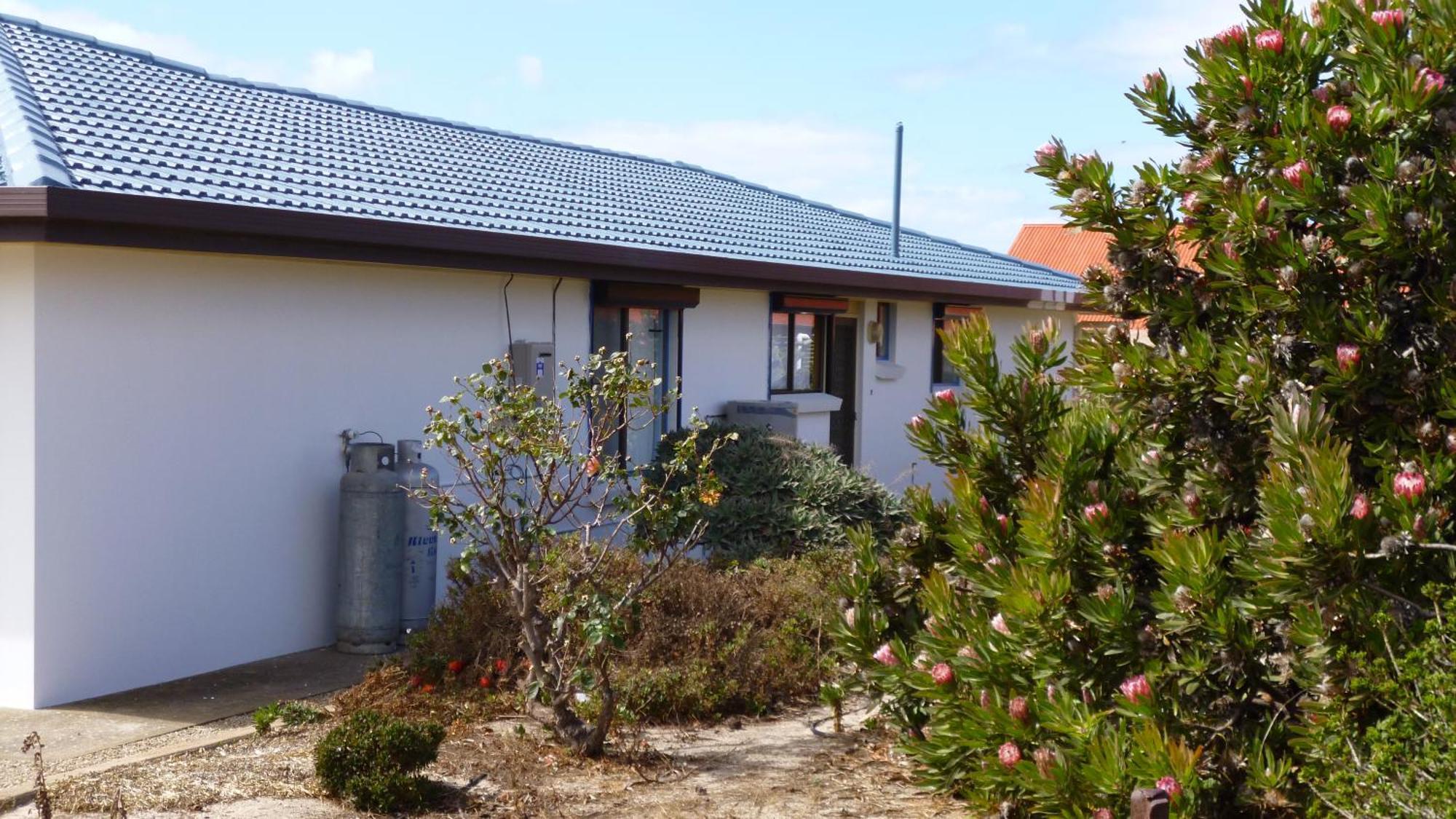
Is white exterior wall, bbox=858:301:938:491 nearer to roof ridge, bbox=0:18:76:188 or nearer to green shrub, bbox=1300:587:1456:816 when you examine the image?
roof ridge, bbox=0:18:76:188

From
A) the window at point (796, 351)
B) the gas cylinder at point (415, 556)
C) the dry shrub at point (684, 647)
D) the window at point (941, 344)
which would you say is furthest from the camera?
the window at point (941, 344)

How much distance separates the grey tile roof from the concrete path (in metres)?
2.75

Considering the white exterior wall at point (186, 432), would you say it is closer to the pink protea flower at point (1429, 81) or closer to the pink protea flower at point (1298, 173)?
the pink protea flower at point (1298, 173)

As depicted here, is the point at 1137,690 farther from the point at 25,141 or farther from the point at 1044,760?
the point at 25,141

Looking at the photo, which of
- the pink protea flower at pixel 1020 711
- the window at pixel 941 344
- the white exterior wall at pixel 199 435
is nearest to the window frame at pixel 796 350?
the window at pixel 941 344

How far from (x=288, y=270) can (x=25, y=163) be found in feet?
5.65

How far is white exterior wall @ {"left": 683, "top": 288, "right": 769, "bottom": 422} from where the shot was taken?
13.0 meters

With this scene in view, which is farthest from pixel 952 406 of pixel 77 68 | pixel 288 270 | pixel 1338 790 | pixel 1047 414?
pixel 77 68

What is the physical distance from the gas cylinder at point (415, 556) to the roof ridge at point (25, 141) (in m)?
2.71

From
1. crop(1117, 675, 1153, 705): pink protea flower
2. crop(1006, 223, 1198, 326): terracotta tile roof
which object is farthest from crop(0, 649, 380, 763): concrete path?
crop(1006, 223, 1198, 326): terracotta tile roof

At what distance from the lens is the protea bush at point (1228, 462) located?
4426mm

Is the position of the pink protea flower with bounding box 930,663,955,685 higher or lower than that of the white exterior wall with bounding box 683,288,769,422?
lower

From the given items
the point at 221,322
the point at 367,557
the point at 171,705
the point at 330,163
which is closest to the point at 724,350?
the point at 330,163

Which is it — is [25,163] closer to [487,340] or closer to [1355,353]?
[487,340]
